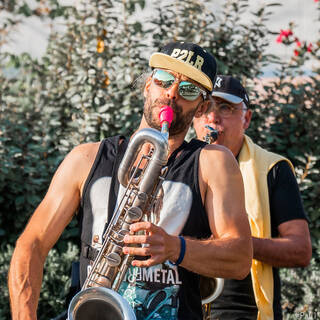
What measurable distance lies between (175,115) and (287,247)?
1.16 metres

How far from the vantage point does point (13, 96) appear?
18.1ft

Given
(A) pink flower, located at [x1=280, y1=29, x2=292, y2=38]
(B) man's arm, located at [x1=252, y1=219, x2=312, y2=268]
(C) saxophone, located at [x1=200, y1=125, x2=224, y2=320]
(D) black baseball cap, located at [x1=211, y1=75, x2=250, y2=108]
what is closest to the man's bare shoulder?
(C) saxophone, located at [x1=200, y1=125, x2=224, y2=320]

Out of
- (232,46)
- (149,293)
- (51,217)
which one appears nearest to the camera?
(149,293)

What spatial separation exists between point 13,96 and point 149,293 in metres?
3.61

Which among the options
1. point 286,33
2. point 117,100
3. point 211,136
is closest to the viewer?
point 211,136

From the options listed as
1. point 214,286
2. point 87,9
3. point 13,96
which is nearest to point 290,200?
point 214,286

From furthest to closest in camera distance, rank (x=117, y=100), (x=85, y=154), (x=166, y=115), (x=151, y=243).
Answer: (x=117, y=100)
(x=85, y=154)
(x=166, y=115)
(x=151, y=243)

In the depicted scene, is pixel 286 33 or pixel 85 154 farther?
pixel 286 33

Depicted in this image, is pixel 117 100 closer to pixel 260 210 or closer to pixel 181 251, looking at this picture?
pixel 260 210

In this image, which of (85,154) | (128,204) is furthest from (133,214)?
(85,154)

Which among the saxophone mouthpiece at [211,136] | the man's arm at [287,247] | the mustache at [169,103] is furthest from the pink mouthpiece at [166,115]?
the saxophone mouthpiece at [211,136]

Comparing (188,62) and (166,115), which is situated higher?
(188,62)

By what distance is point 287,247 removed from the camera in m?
3.22

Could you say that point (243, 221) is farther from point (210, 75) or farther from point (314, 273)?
point (314, 273)
